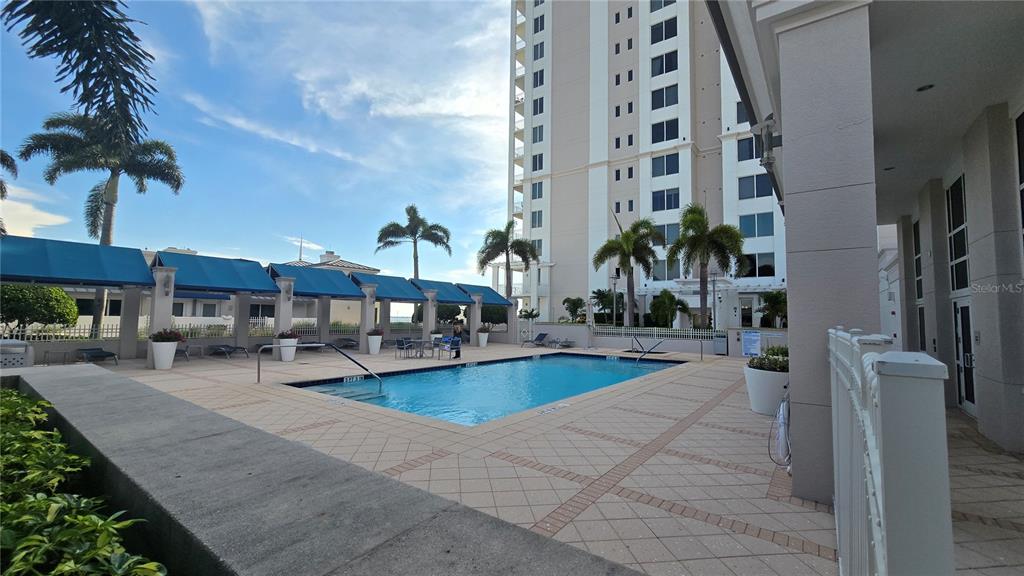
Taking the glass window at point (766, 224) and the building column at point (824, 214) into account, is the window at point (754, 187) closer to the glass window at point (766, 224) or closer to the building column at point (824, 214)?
the glass window at point (766, 224)

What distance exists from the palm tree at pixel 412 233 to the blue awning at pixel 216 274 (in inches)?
663

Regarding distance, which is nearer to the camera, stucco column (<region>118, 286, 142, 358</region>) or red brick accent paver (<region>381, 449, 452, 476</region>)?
red brick accent paver (<region>381, 449, 452, 476</region>)

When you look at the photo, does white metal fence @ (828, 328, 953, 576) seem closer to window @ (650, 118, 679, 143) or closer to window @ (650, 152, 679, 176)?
window @ (650, 152, 679, 176)

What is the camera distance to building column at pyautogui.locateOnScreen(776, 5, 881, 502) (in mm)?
3891

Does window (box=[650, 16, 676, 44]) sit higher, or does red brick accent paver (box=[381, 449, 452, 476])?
window (box=[650, 16, 676, 44])

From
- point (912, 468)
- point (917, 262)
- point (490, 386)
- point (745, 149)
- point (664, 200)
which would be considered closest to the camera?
point (912, 468)

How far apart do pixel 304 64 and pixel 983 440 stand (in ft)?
51.2

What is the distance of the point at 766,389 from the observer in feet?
24.0

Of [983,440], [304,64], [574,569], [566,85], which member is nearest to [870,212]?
[574,569]

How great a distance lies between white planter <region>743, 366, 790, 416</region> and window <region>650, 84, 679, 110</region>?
99.9 feet

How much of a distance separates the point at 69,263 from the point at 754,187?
1302 inches

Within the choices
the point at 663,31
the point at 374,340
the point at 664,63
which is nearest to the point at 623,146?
Result: the point at 664,63

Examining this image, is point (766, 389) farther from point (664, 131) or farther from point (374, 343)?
point (664, 131)

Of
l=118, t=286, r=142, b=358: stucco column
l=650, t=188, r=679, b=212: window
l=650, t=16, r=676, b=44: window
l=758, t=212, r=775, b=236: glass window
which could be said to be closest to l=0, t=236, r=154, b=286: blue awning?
l=118, t=286, r=142, b=358: stucco column
